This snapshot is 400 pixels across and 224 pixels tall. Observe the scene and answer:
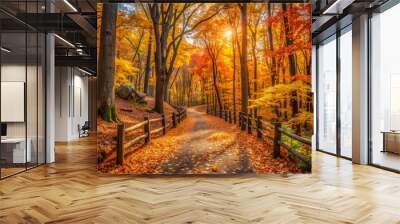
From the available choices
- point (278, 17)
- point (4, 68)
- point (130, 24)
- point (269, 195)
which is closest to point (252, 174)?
point (269, 195)

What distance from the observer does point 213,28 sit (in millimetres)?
6926

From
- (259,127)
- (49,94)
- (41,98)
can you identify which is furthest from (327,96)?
(41,98)

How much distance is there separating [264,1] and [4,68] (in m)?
5.10

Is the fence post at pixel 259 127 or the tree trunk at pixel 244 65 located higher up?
the tree trunk at pixel 244 65

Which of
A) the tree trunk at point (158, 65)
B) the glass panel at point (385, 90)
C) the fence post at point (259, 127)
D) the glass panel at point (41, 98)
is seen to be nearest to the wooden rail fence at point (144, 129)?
the tree trunk at point (158, 65)

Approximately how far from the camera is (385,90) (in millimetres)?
7766

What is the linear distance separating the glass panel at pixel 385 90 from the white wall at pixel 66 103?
1158 cm

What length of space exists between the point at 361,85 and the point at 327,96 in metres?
2.41

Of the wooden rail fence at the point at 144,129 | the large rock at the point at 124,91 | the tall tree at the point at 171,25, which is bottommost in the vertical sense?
the wooden rail fence at the point at 144,129

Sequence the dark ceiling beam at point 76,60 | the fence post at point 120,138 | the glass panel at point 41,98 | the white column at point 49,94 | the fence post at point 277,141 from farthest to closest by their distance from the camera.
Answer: the dark ceiling beam at point 76,60
the white column at point 49,94
the glass panel at point 41,98
the fence post at point 277,141
the fence post at point 120,138

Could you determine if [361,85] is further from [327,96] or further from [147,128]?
[147,128]

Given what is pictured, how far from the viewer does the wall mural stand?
22.4 feet

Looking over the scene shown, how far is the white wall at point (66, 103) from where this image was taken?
15172mm

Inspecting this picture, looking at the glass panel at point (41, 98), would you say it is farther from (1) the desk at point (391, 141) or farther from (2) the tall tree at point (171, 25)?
(1) the desk at point (391, 141)
